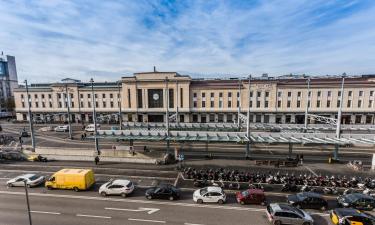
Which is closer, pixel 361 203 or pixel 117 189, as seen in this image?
pixel 361 203

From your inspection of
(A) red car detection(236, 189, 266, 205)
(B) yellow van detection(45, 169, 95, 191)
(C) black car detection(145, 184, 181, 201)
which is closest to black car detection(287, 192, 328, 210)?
(A) red car detection(236, 189, 266, 205)

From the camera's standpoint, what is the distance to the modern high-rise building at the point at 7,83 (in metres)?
104

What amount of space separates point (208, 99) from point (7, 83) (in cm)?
12432

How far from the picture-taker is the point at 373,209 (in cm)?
1870

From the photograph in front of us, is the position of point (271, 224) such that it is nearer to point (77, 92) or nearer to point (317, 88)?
point (317, 88)

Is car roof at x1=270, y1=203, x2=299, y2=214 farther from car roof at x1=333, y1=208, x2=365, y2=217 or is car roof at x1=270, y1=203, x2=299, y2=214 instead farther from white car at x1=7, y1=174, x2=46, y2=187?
white car at x1=7, y1=174, x2=46, y2=187

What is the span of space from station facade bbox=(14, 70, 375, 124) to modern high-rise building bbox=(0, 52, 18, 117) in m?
38.3

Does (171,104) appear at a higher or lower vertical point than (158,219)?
higher

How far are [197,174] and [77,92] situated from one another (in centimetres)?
6863

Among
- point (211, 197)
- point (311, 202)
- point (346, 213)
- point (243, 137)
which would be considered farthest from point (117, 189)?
point (346, 213)

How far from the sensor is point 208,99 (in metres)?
69.5

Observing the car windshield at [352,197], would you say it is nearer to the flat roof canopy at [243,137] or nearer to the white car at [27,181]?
the flat roof canopy at [243,137]

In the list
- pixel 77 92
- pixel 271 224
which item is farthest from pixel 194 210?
pixel 77 92

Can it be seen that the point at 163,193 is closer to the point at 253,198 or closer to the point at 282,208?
the point at 253,198
